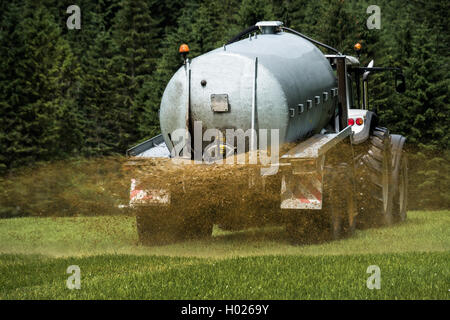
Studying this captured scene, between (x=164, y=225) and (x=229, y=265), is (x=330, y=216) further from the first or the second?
(x=229, y=265)

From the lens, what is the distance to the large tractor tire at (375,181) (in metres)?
14.8

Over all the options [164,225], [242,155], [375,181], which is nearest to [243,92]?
[242,155]

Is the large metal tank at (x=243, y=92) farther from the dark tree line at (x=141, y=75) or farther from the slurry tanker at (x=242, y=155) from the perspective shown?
the dark tree line at (x=141, y=75)

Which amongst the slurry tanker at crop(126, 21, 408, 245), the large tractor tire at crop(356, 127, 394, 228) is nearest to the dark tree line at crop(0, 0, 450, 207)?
the large tractor tire at crop(356, 127, 394, 228)

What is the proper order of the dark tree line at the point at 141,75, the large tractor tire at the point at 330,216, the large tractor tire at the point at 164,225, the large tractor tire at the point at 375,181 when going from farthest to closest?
the dark tree line at the point at 141,75
the large tractor tire at the point at 375,181
the large tractor tire at the point at 164,225
the large tractor tire at the point at 330,216

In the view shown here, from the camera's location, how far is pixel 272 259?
1041 centimetres

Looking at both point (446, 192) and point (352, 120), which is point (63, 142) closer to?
point (446, 192)

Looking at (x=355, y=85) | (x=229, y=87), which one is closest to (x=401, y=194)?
(x=355, y=85)

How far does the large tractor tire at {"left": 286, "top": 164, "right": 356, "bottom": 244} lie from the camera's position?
39.5 ft

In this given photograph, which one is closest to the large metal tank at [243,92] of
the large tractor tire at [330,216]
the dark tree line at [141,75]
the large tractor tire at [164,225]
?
the large tractor tire at [330,216]

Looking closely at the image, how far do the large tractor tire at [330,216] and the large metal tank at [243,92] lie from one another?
918mm

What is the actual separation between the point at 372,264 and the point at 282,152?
232 centimetres

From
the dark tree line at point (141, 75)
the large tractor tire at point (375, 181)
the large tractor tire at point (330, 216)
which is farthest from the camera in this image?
the dark tree line at point (141, 75)

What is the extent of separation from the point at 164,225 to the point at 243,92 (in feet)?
8.54
